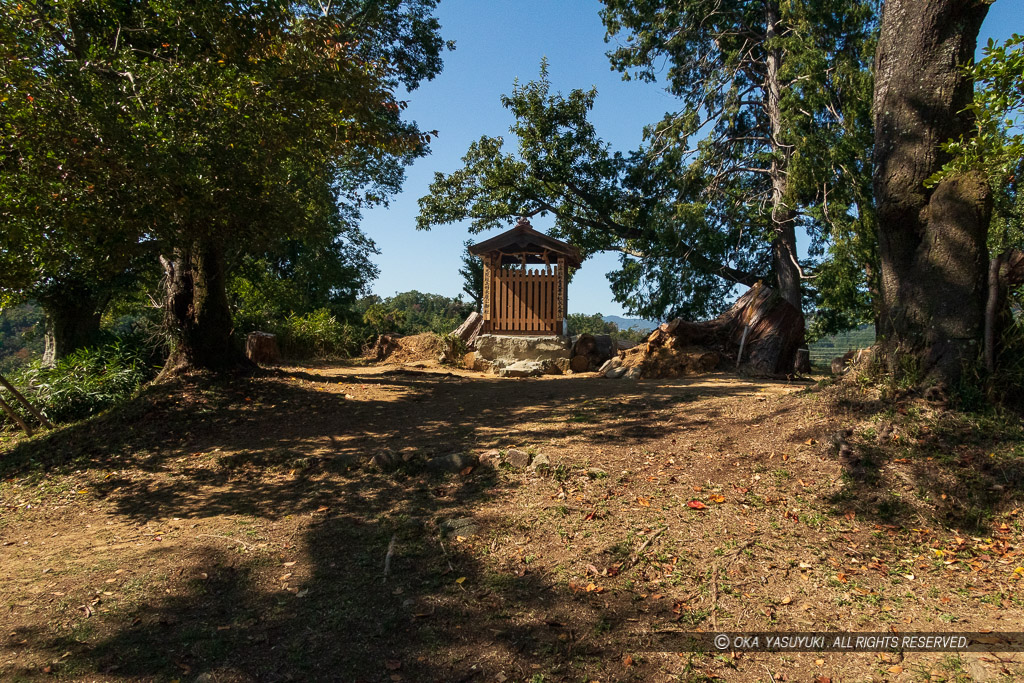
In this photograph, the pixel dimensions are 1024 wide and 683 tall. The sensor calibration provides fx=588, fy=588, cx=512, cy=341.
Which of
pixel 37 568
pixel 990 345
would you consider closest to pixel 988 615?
pixel 990 345

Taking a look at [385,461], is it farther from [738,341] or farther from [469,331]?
[469,331]

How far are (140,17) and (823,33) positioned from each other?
48.6ft

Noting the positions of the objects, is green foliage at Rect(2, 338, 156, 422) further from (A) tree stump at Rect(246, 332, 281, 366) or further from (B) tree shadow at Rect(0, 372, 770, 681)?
(A) tree stump at Rect(246, 332, 281, 366)

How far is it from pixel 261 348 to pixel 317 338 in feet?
9.02

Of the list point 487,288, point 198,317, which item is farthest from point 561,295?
point 198,317

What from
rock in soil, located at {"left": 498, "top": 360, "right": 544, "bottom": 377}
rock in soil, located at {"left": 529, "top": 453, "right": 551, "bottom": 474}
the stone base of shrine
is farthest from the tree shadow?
the stone base of shrine

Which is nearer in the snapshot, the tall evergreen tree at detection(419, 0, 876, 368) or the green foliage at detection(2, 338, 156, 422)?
the green foliage at detection(2, 338, 156, 422)

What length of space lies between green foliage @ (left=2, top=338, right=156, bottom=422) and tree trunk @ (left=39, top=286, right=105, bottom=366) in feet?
2.77

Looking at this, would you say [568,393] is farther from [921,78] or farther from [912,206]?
[921,78]

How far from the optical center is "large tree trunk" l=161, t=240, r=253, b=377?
347 inches

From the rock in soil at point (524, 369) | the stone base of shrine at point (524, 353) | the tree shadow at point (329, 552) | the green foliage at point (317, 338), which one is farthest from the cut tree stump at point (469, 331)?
the tree shadow at point (329, 552)

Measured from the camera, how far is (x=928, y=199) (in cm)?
534

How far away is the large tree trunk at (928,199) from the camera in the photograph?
5.06 metres

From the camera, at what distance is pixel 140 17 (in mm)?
7316
